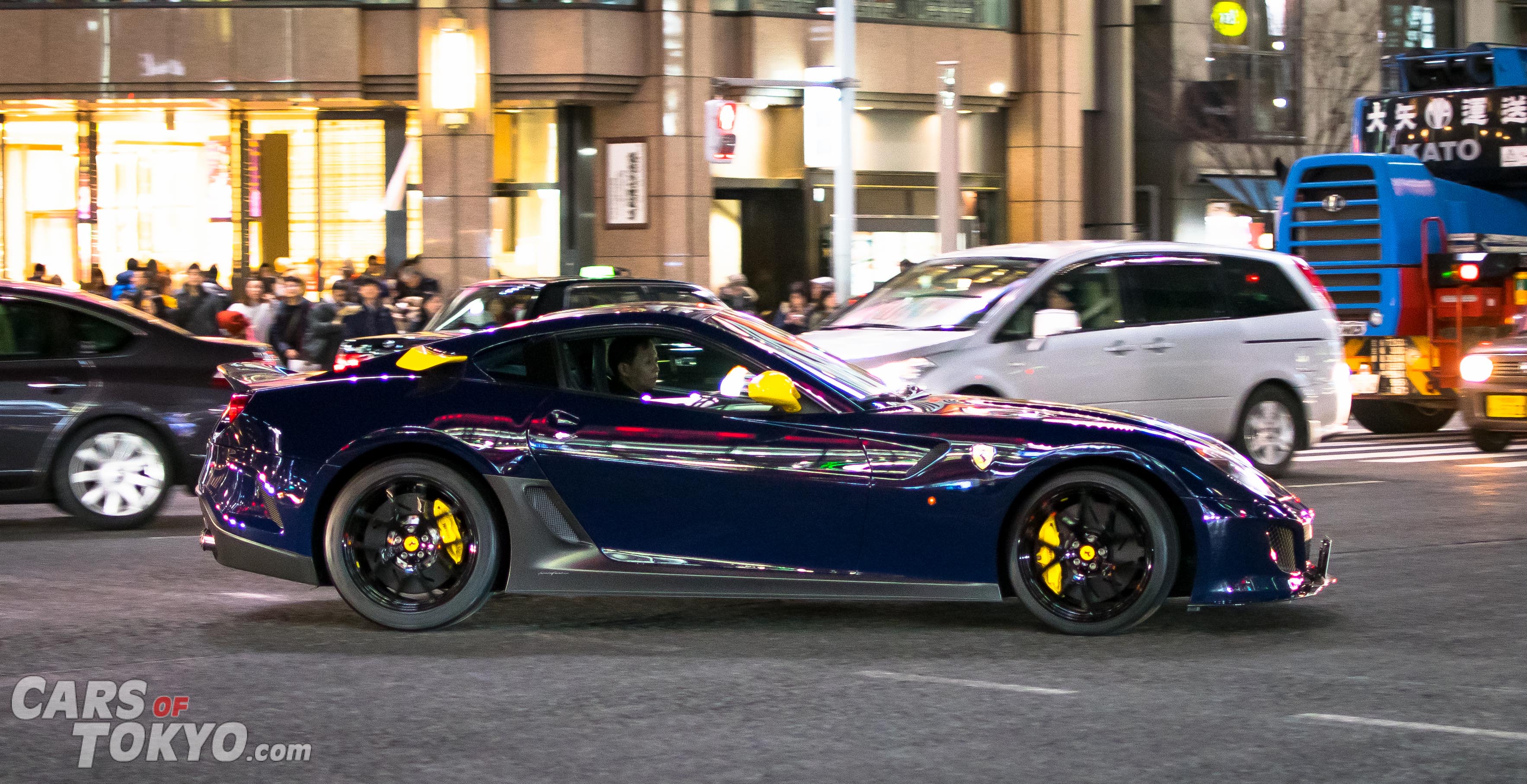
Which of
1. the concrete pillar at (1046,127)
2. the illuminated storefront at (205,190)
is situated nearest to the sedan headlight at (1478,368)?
the concrete pillar at (1046,127)

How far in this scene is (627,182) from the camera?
2684cm

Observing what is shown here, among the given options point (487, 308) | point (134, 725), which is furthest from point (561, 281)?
point (134, 725)

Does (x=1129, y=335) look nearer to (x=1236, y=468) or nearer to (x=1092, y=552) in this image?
(x=1236, y=468)

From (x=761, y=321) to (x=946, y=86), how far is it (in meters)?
13.1

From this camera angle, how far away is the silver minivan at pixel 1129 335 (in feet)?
40.2

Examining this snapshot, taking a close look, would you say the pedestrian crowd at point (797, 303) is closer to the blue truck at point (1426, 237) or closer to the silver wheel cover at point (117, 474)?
the blue truck at point (1426, 237)

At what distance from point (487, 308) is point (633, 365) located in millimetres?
7599

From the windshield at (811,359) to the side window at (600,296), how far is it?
21.5 feet

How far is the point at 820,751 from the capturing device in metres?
5.46

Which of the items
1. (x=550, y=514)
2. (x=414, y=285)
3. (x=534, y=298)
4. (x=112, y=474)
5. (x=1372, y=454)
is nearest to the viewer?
(x=550, y=514)

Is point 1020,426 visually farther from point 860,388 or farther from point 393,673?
point 393,673

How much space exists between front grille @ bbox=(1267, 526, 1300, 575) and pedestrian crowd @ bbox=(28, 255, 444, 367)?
10623 millimetres

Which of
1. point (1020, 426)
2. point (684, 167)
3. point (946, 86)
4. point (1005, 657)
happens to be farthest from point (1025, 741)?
point (684, 167)

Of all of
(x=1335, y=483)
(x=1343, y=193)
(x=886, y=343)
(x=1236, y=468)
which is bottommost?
(x=1335, y=483)
